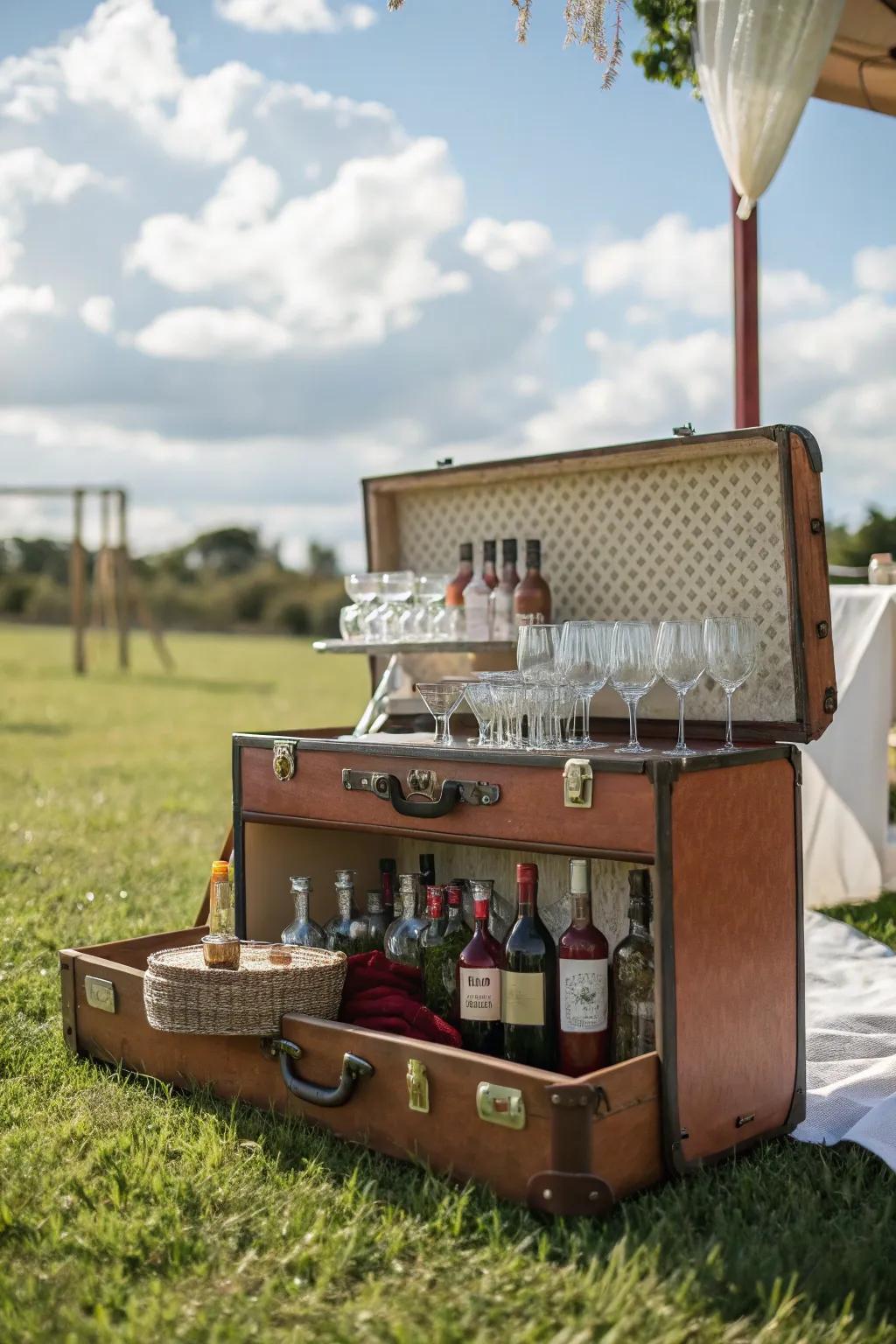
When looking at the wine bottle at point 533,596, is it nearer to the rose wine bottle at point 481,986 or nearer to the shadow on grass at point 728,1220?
the rose wine bottle at point 481,986

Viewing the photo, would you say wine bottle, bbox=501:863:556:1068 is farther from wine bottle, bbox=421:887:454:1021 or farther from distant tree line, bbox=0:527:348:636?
distant tree line, bbox=0:527:348:636

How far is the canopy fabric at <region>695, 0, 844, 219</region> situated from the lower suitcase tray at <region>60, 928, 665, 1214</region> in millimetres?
1942

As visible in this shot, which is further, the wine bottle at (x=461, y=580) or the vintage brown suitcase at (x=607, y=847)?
the wine bottle at (x=461, y=580)

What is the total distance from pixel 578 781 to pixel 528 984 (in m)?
0.43

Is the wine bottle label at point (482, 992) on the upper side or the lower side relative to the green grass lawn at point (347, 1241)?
upper

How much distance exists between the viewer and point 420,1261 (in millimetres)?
2018

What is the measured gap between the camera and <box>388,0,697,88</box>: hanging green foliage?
297 cm

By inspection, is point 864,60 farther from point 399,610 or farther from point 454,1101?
point 454,1101

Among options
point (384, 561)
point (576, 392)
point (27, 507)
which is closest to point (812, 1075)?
point (384, 561)

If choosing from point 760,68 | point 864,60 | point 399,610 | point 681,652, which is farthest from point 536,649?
point 864,60

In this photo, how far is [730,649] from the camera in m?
2.54

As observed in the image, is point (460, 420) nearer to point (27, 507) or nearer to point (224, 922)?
point (27, 507)

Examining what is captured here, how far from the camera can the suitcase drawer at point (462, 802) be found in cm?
229

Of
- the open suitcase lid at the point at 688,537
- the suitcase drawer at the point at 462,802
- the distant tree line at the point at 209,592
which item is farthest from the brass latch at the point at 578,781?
the distant tree line at the point at 209,592
